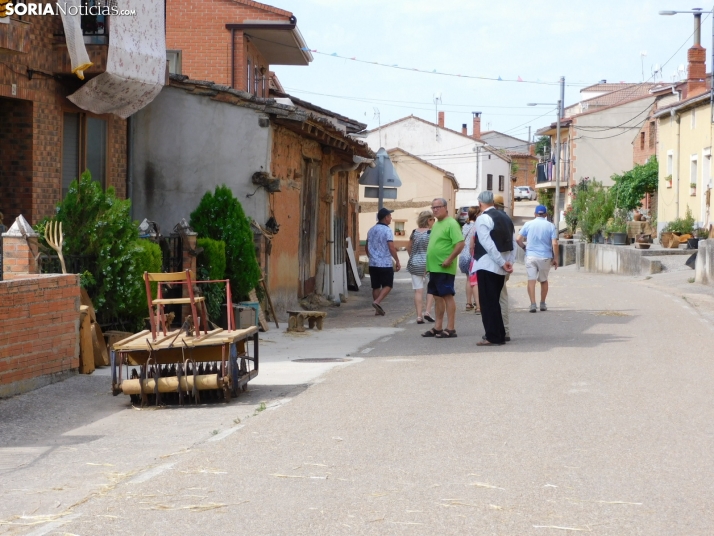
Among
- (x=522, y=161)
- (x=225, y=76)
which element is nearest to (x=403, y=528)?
(x=225, y=76)

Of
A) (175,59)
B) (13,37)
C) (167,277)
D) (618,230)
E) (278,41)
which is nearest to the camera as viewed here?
(167,277)

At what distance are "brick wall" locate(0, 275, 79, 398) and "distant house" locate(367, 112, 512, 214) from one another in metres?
66.8

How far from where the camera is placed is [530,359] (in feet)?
38.4

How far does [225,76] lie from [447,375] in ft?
53.1

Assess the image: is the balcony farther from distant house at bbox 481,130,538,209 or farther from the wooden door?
distant house at bbox 481,130,538,209

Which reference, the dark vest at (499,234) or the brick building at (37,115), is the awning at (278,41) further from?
the dark vest at (499,234)

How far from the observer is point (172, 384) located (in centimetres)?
941

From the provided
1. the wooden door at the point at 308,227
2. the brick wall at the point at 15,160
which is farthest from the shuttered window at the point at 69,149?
the wooden door at the point at 308,227

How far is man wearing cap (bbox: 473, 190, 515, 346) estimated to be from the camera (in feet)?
43.4

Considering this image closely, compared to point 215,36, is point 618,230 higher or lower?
lower

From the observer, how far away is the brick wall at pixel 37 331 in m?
9.80

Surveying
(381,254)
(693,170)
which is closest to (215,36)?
(381,254)

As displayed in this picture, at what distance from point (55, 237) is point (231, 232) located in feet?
13.2

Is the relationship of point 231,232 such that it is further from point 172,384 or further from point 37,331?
point 172,384
